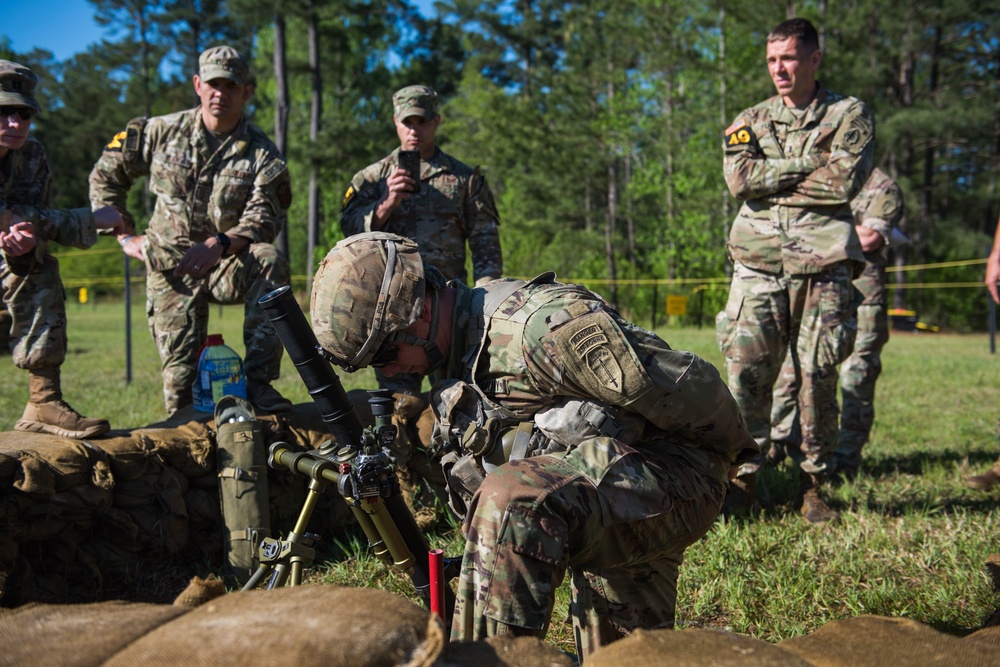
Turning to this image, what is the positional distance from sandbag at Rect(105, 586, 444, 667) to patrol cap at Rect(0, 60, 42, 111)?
11.3ft

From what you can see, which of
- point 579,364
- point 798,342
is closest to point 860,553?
point 798,342

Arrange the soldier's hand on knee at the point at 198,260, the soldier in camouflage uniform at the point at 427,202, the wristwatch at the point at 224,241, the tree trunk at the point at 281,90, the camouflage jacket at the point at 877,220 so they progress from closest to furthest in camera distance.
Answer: the soldier's hand on knee at the point at 198,260 < the wristwatch at the point at 224,241 < the soldier in camouflage uniform at the point at 427,202 < the camouflage jacket at the point at 877,220 < the tree trunk at the point at 281,90

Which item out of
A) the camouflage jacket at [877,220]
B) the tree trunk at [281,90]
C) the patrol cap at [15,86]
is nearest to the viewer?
the patrol cap at [15,86]

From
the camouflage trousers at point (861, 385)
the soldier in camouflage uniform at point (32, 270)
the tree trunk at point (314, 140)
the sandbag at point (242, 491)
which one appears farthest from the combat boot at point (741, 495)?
the tree trunk at point (314, 140)

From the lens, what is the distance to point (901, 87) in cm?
2972

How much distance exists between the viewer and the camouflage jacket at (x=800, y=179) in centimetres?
463

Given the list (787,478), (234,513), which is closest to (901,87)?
(787,478)

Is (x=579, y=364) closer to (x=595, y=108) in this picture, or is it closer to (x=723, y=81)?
(x=723, y=81)

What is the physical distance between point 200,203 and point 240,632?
13.1 feet

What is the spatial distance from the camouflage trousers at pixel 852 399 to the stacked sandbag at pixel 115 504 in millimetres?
2698

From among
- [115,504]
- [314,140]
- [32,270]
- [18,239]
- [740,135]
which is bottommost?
[115,504]

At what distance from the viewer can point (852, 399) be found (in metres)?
6.02

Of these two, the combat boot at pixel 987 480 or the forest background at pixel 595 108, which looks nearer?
the combat boot at pixel 987 480

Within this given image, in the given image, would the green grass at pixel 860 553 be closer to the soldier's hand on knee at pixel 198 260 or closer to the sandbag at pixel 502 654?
the soldier's hand on knee at pixel 198 260
